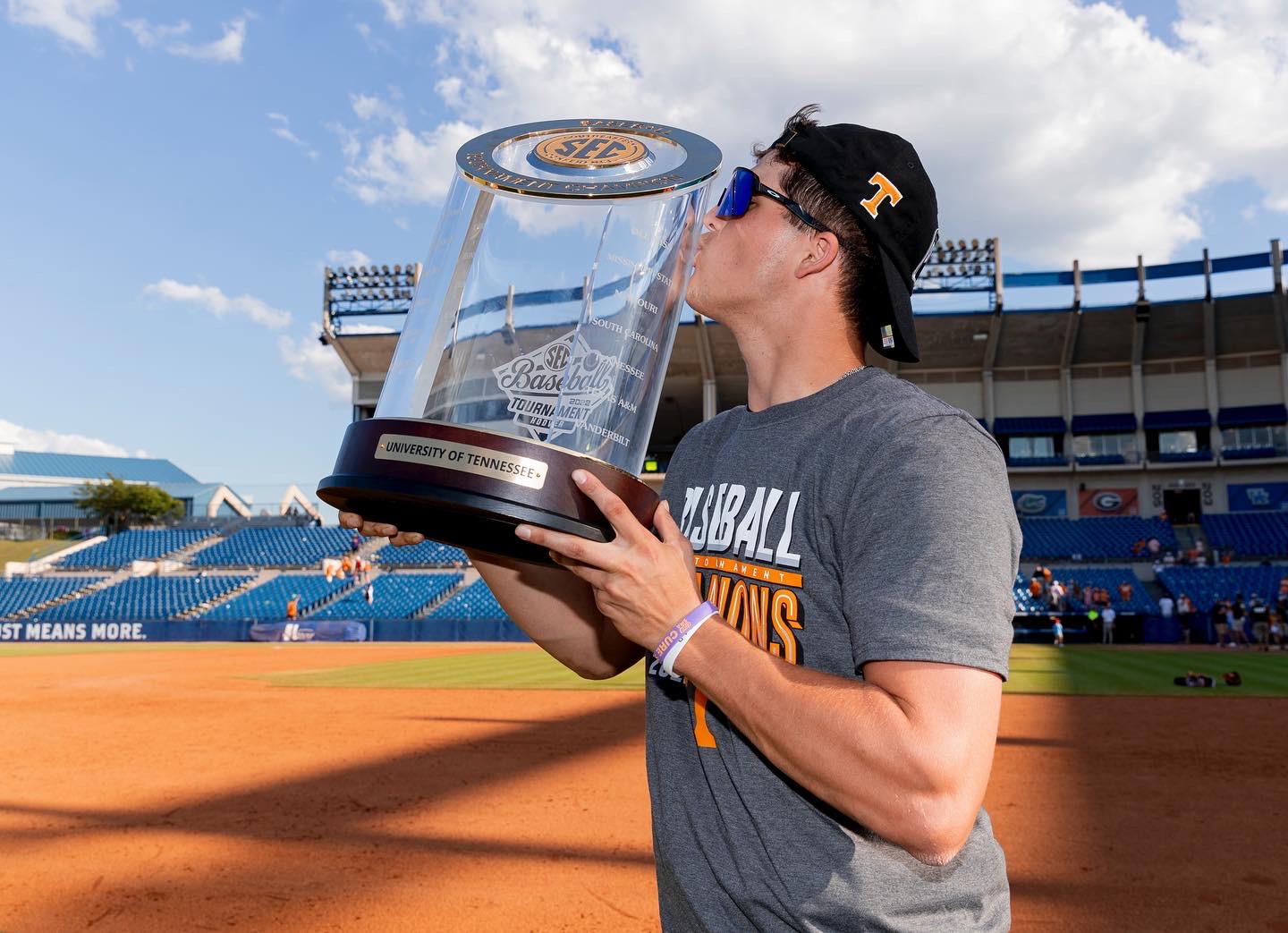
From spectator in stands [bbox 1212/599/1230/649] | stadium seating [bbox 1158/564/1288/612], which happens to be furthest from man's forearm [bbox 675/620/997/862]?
stadium seating [bbox 1158/564/1288/612]

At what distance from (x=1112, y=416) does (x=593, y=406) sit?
48.7 metres

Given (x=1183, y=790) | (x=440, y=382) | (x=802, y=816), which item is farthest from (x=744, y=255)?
(x=1183, y=790)

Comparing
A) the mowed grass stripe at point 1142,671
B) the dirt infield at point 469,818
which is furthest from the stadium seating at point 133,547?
the mowed grass stripe at point 1142,671

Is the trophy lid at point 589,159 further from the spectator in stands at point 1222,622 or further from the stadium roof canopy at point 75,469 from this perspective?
the stadium roof canopy at point 75,469

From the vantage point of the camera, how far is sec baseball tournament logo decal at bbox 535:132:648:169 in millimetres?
1940

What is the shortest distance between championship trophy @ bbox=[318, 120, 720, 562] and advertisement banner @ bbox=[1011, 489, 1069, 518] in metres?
45.9

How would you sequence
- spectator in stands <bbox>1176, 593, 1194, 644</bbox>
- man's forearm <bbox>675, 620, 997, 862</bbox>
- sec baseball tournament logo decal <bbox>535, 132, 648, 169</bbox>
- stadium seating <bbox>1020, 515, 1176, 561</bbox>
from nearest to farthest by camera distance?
man's forearm <bbox>675, 620, 997, 862</bbox>
sec baseball tournament logo decal <bbox>535, 132, 648, 169</bbox>
spectator in stands <bbox>1176, 593, 1194, 644</bbox>
stadium seating <bbox>1020, 515, 1176, 561</bbox>

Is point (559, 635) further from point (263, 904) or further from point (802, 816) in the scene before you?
point (263, 904)

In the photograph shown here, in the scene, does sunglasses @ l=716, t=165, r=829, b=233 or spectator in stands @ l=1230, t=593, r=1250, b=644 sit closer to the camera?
sunglasses @ l=716, t=165, r=829, b=233

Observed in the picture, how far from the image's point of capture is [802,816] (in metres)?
1.69

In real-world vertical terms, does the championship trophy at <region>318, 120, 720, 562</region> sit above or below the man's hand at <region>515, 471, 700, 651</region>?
above

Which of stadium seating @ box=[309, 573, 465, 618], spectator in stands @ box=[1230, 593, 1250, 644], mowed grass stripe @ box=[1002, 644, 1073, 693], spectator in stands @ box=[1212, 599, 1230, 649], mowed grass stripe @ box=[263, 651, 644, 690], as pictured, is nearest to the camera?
mowed grass stripe @ box=[1002, 644, 1073, 693]

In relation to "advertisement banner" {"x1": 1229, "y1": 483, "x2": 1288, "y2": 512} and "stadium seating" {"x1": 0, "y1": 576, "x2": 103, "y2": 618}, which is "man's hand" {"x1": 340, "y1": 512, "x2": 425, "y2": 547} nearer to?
"stadium seating" {"x1": 0, "y1": 576, "x2": 103, "y2": 618}

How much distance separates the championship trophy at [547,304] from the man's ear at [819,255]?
276 millimetres
